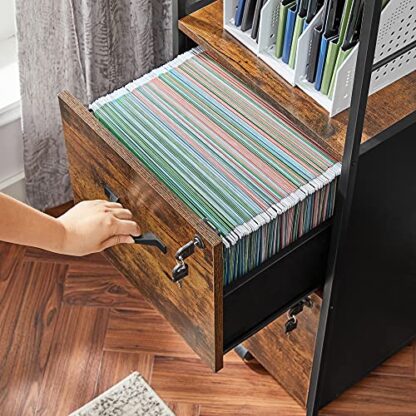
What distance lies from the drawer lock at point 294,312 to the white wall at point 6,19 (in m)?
0.92

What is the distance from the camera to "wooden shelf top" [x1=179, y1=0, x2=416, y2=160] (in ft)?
4.44

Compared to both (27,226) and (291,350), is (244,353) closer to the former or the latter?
(291,350)

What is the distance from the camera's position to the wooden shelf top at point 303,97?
135cm

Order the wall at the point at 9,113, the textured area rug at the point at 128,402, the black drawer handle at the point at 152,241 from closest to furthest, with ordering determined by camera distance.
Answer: the black drawer handle at the point at 152,241 < the textured area rug at the point at 128,402 < the wall at the point at 9,113

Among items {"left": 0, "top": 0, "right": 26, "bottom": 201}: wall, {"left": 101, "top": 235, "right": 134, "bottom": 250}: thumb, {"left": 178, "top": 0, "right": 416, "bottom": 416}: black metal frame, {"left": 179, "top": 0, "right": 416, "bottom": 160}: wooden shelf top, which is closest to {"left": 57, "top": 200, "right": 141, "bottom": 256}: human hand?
{"left": 101, "top": 235, "right": 134, "bottom": 250}: thumb

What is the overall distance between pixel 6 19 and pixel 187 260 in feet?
3.37

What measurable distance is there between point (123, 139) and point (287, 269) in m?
0.30

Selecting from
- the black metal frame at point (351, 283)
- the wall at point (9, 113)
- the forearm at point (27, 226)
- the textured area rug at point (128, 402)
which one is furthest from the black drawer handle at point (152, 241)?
the wall at point (9, 113)

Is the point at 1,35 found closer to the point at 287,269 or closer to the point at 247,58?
the point at 247,58

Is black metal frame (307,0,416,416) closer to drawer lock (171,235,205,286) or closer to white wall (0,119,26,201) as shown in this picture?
drawer lock (171,235,205,286)

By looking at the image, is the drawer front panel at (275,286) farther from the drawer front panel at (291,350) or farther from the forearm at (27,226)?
the forearm at (27,226)

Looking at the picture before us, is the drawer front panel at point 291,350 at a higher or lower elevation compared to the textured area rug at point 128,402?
higher

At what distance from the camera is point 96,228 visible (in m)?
1.31

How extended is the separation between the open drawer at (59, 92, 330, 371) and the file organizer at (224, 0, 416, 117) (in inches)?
7.9
